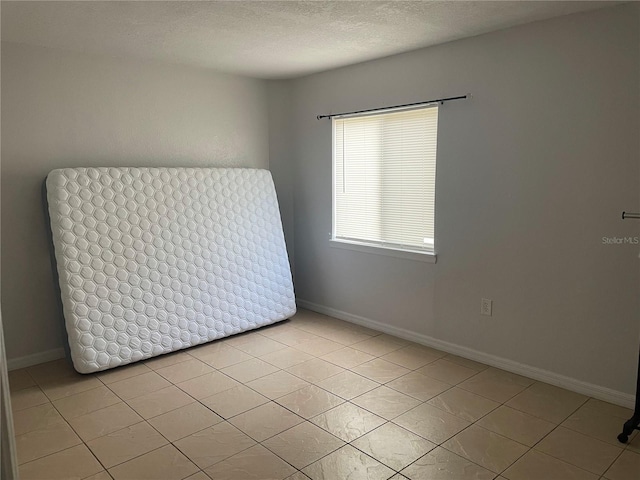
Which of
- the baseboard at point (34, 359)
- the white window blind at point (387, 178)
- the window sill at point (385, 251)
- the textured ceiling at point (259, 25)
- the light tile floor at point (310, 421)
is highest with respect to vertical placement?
the textured ceiling at point (259, 25)

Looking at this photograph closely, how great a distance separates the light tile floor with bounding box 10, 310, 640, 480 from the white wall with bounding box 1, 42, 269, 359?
0.53 meters

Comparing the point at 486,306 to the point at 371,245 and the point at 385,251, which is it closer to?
the point at 385,251

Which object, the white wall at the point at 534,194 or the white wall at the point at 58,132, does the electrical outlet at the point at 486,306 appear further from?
the white wall at the point at 58,132

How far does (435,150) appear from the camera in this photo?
3.70 meters

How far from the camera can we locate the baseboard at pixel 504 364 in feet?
9.65

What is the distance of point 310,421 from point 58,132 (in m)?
2.73

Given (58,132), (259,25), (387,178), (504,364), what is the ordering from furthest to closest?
1. (387,178)
2. (58,132)
3. (504,364)
4. (259,25)

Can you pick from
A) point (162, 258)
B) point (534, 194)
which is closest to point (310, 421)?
point (162, 258)

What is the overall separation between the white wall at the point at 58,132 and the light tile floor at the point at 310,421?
532mm

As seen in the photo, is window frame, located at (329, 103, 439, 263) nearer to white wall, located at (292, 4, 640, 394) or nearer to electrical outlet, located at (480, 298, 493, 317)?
white wall, located at (292, 4, 640, 394)

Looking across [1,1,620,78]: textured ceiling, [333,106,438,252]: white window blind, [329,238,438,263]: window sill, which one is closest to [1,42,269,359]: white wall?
[1,1,620,78]: textured ceiling

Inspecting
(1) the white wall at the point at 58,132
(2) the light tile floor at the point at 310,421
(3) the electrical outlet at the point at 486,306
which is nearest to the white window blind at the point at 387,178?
(3) the electrical outlet at the point at 486,306

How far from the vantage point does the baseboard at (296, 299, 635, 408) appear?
2.94 m

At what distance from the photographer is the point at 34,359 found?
3.59 meters
